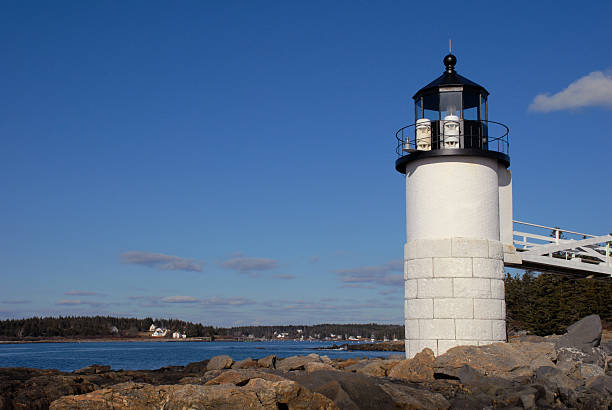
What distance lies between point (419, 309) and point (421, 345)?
0.92m

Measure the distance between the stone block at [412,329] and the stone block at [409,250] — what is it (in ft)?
5.41

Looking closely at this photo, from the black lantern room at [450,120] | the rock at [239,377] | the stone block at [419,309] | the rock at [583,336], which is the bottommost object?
the rock at [239,377]

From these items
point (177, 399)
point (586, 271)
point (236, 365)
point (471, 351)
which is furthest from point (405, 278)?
→ point (177, 399)

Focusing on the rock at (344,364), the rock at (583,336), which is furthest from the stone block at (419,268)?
the rock at (583,336)

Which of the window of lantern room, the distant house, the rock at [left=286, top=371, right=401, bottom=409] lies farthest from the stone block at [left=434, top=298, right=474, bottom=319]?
the distant house

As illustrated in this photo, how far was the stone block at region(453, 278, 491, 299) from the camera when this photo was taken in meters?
16.8

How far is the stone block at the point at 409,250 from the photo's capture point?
17516mm

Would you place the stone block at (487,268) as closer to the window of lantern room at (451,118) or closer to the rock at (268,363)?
the window of lantern room at (451,118)

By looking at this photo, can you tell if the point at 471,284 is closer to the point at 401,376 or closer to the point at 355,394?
the point at 401,376

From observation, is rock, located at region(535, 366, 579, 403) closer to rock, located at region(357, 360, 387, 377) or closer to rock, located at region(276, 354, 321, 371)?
rock, located at region(357, 360, 387, 377)

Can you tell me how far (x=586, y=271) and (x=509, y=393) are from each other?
8.98 meters

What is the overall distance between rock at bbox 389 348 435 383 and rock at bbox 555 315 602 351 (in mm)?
4539

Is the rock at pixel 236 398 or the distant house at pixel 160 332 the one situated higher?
the rock at pixel 236 398

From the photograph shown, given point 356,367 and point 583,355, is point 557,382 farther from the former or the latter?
point 356,367
